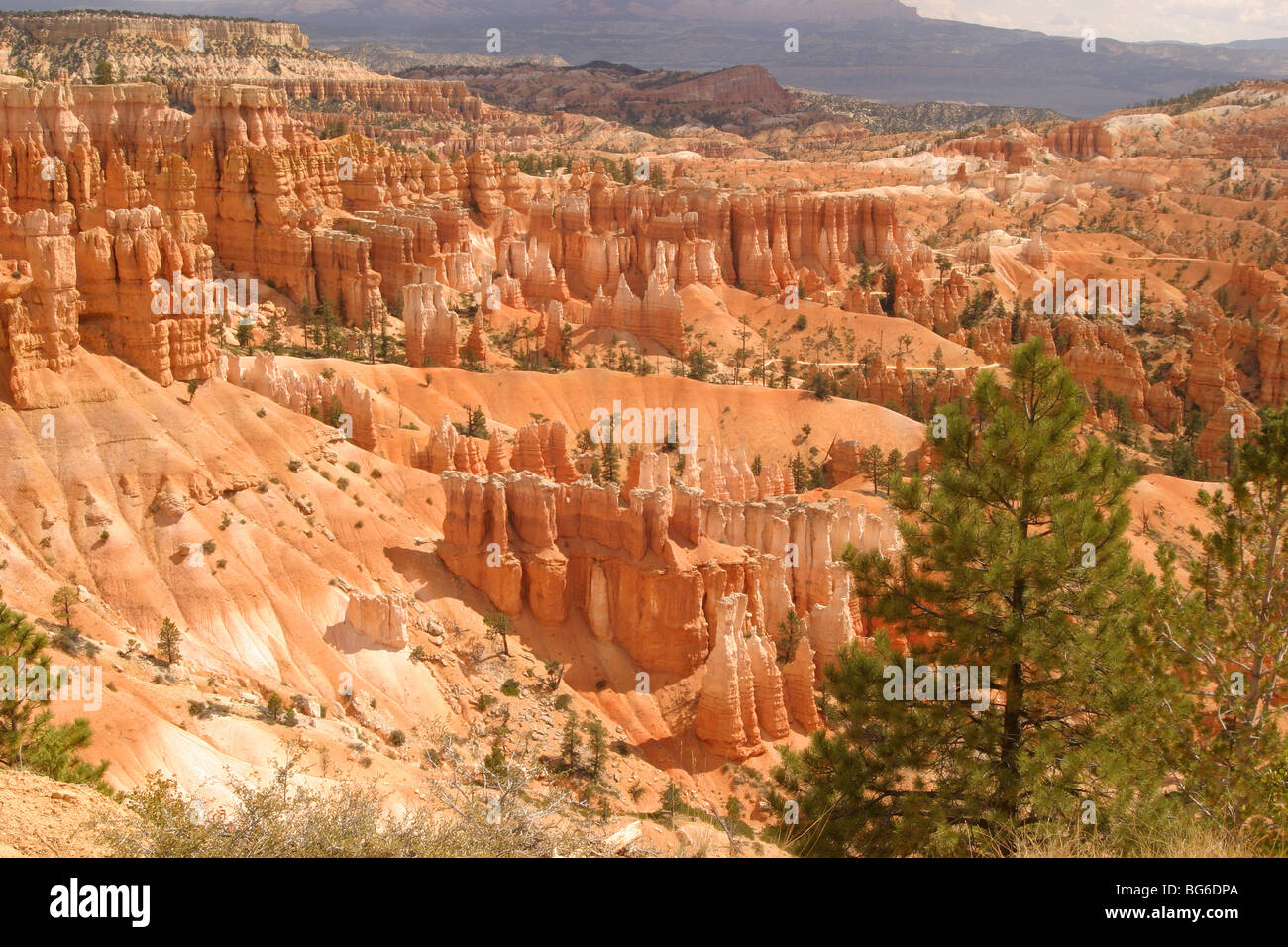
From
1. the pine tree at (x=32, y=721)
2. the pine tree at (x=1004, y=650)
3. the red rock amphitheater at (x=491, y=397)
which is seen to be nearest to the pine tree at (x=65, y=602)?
the red rock amphitheater at (x=491, y=397)

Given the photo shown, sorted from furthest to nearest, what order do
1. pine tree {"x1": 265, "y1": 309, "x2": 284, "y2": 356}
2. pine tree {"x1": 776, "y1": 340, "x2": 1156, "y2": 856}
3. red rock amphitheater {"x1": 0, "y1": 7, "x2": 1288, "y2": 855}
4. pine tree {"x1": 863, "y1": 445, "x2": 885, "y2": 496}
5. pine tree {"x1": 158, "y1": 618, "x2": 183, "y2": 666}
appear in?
pine tree {"x1": 265, "y1": 309, "x2": 284, "y2": 356}
pine tree {"x1": 863, "y1": 445, "x2": 885, "y2": 496}
red rock amphitheater {"x1": 0, "y1": 7, "x2": 1288, "y2": 855}
pine tree {"x1": 158, "y1": 618, "x2": 183, "y2": 666}
pine tree {"x1": 776, "y1": 340, "x2": 1156, "y2": 856}

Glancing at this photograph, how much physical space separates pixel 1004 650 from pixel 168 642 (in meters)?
15.9

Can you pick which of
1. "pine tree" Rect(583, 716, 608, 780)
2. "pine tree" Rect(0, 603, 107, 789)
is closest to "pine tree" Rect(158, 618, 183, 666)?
"pine tree" Rect(0, 603, 107, 789)

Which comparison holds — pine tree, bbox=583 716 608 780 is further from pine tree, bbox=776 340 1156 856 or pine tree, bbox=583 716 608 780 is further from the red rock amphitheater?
pine tree, bbox=776 340 1156 856

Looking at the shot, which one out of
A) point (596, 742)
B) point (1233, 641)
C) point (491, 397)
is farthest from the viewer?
point (491, 397)

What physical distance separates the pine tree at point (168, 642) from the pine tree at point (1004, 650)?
13.1 m

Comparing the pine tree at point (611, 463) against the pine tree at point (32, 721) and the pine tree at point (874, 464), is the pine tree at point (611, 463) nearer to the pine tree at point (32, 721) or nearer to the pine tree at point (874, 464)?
the pine tree at point (874, 464)

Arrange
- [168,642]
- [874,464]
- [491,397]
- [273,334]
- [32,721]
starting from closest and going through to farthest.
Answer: [32,721], [168,642], [874,464], [491,397], [273,334]

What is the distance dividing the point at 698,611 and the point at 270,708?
42.9 feet

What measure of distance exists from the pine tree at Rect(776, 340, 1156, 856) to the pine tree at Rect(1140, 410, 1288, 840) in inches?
40.3

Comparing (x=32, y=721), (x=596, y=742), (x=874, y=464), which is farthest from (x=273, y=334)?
(x=32, y=721)

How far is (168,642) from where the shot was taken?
76.3 feet

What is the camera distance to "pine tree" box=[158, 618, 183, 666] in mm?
23375

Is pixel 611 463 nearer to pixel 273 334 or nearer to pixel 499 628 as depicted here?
pixel 499 628
